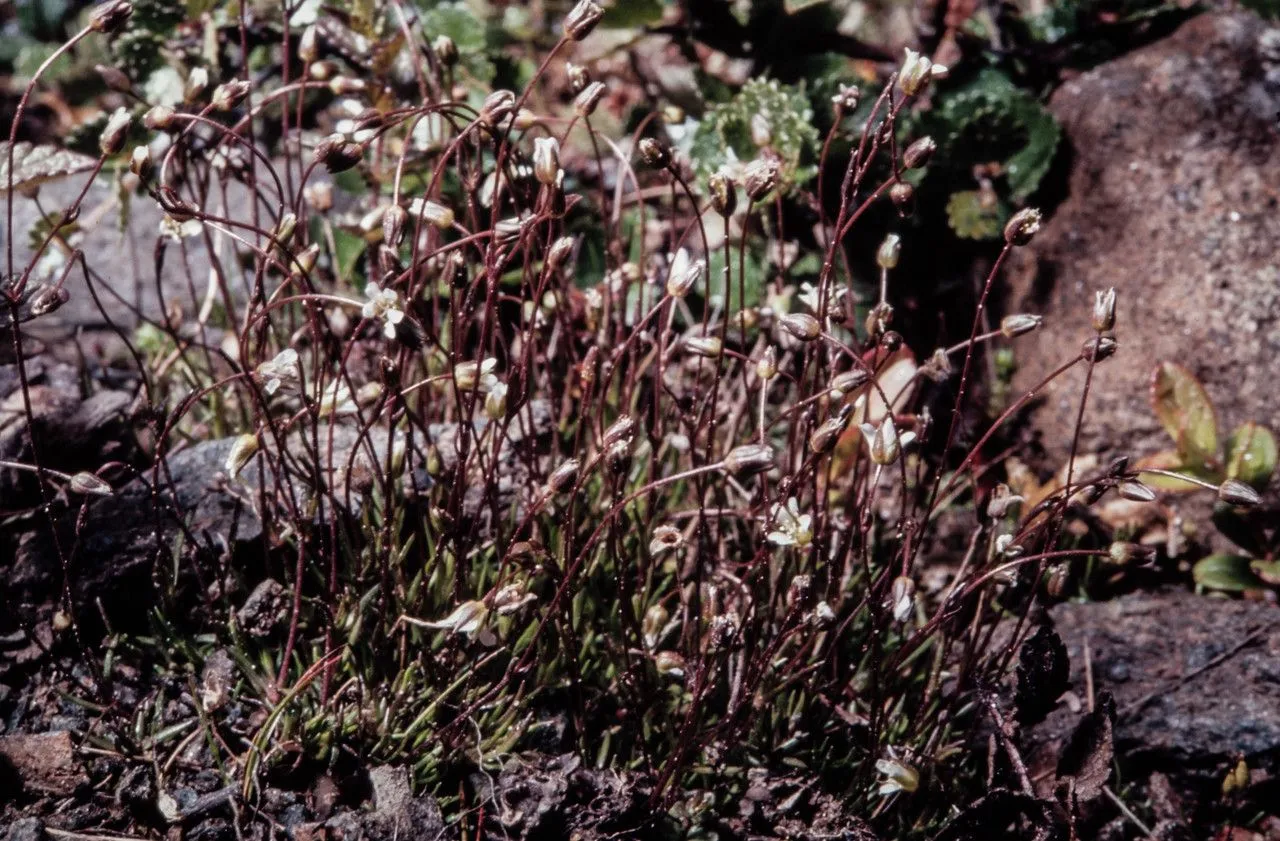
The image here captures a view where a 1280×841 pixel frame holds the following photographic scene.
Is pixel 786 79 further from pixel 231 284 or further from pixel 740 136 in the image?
pixel 231 284

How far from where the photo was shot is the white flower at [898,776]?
1.45 metres

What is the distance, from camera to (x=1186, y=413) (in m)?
1.98

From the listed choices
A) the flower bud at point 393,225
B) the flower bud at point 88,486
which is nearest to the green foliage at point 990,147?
the flower bud at point 393,225

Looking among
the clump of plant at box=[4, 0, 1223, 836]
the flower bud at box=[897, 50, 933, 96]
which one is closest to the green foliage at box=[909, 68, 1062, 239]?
the clump of plant at box=[4, 0, 1223, 836]

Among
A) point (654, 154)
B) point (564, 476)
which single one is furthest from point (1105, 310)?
point (564, 476)

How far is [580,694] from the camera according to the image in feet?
5.18

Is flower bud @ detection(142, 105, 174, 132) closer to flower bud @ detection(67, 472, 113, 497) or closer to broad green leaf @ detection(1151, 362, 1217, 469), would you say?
flower bud @ detection(67, 472, 113, 497)

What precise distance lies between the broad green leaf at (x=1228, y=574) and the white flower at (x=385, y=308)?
1581 millimetres

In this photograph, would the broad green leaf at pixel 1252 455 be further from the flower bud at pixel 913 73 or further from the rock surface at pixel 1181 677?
the flower bud at pixel 913 73

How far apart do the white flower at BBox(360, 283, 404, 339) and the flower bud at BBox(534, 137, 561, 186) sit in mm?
250

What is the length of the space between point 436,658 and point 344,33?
1436 mm

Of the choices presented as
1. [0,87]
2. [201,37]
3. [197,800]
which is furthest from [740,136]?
[0,87]

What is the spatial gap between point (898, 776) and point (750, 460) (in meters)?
0.53

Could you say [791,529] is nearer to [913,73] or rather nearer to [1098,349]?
[1098,349]
